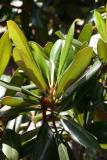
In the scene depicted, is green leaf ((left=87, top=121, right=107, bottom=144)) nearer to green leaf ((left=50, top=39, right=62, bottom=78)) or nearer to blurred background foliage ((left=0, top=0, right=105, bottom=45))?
green leaf ((left=50, top=39, right=62, bottom=78))

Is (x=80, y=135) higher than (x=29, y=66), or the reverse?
(x=29, y=66)

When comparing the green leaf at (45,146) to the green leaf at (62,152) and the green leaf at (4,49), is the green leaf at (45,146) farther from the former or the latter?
the green leaf at (4,49)

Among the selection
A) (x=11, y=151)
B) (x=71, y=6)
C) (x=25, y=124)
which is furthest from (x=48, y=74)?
(x=71, y=6)

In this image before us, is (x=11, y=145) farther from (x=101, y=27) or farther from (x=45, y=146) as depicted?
(x=101, y=27)

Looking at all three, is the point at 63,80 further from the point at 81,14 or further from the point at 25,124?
the point at 81,14

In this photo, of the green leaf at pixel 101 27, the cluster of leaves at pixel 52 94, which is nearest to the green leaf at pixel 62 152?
the cluster of leaves at pixel 52 94

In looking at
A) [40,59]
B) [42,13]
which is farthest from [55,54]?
[42,13]
